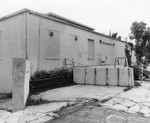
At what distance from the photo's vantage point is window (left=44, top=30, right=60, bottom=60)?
881cm

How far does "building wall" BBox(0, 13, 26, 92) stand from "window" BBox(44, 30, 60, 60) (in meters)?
1.37

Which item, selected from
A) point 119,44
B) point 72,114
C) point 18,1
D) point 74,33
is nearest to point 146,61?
point 119,44

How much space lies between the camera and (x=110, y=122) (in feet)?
12.5

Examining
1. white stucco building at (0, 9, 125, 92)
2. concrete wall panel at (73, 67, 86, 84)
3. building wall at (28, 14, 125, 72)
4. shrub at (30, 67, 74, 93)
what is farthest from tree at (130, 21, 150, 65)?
shrub at (30, 67, 74, 93)

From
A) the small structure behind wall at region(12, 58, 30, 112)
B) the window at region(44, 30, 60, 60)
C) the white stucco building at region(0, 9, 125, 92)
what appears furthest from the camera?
the window at region(44, 30, 60, 60)

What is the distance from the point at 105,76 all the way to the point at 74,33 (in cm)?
375

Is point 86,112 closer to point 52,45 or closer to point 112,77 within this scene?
point 112,77

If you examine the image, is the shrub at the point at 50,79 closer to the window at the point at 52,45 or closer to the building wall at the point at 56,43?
the building wall at the point at 56,43

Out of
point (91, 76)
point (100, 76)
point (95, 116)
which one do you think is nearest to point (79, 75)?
point (91, 76)

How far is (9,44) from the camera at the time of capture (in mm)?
8578

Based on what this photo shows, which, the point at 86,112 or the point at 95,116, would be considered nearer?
the point at 95,116

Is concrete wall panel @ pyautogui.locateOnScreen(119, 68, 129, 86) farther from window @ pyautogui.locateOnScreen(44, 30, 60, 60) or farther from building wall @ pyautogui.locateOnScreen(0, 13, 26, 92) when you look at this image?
building wall @ pyautogui.locateOnScreen(0, 13, 26, 92)

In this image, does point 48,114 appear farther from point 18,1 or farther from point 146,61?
point 146,61

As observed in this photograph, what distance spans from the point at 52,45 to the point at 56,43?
356 millimetres
